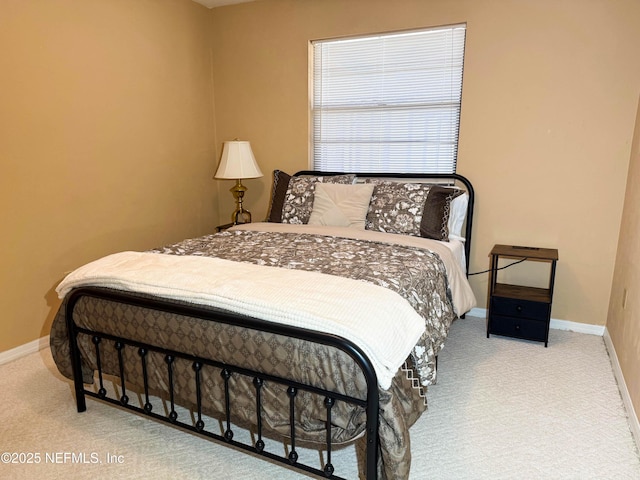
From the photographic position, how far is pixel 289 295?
1635 millimetres

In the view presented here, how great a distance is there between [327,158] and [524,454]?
2.68 m

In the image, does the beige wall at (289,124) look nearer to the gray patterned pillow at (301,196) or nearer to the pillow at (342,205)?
the gray patterned pillow at (301,196)

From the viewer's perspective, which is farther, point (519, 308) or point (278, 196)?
point (278, 196)

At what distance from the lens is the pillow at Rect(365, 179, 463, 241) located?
3.02m

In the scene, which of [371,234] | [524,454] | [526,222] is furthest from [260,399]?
[526,222]

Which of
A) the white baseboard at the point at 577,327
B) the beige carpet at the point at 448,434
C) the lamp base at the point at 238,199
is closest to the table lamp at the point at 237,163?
the lamp base at the point at 238,199

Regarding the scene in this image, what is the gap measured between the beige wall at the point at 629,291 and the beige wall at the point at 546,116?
154 mm

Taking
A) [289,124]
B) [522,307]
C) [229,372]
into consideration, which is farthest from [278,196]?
[229,372]

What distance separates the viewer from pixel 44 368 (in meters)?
2.69

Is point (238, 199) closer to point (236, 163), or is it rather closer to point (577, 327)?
point (236, 163)

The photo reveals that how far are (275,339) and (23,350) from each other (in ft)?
7.04

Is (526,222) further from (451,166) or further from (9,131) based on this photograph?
(9,131)

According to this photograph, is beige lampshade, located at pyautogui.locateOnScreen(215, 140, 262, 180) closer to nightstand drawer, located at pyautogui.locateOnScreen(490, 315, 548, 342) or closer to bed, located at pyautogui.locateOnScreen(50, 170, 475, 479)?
bed, located at pyautogui.locateOnScreen(50, 170, 475, 479)

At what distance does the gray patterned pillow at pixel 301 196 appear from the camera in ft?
11.0
